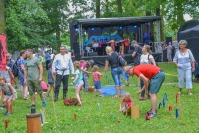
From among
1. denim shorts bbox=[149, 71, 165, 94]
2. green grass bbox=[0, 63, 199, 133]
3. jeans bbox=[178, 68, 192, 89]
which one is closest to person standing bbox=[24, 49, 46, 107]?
green grass bbox=[0, 63, 199, 133]

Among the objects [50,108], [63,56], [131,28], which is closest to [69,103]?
[50,108]

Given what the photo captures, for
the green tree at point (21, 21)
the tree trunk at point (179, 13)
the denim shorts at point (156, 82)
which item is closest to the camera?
the denim shorts at point (156, 82)

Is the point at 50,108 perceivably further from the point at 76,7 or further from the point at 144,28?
the point at 76,7

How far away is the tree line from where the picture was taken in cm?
2684

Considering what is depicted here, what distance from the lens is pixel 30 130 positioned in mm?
6609

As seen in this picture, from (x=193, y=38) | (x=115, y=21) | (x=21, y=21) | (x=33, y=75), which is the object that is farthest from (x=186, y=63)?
(x=115, y=21)

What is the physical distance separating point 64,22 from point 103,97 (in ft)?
95.4

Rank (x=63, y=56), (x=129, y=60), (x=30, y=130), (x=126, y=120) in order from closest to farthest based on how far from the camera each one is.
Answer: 1. (x=30, y=130)
2. (x=126, y=120)
3. (x=63, y=56)
4. (x=129, y=60)

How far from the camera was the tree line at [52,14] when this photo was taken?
26844 millimetres

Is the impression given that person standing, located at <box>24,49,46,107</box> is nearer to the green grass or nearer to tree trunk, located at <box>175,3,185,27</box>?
the green grass

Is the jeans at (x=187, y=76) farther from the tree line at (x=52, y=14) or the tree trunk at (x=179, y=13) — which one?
the tree trunk at (x=179, y=13)

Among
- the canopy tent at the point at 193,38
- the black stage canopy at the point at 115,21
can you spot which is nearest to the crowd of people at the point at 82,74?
the canopy tent at the point at 193,38

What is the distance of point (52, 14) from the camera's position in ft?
135

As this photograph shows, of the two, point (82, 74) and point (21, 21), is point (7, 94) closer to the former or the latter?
point (82, 74)
